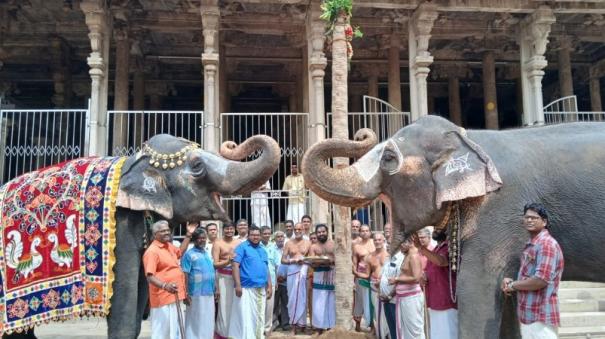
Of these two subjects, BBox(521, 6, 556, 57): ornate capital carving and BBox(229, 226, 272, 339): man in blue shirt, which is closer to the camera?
BBox(229, 226, 272, 339): man in blue shirt

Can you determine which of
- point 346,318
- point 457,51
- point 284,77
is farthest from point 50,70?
point 346,318

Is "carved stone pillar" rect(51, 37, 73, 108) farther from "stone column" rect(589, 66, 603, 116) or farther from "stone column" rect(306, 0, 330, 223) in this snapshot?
"stone column" rect(589, 66, 603, 116)

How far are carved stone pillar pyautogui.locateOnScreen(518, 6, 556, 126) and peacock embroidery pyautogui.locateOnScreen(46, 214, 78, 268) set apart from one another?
9308 mm

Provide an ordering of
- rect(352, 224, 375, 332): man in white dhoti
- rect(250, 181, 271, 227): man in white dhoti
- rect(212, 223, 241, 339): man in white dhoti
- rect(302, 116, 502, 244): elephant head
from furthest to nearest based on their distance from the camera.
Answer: rect(250, 181, 271, 227): man in white dhoti, rect(352, 224, 375, 332): man in white dhoti, rect(212, 223, 241, 339): man in white dhoti, rect(302, 116, 502, 244): elephant head

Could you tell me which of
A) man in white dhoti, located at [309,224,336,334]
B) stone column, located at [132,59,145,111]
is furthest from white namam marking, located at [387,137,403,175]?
stone column, located at [132,59,145,111]

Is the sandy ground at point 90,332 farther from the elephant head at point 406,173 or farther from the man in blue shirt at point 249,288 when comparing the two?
the elephant head at point 406,173

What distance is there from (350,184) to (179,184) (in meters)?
1.54

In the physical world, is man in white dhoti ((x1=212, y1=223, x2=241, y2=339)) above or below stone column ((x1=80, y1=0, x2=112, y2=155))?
below

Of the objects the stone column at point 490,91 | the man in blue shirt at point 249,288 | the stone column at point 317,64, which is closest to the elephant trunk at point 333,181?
the man in blue shirt at point 249,288

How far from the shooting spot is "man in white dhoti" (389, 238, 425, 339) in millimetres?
5773

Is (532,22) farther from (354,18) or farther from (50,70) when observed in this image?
(50,70)

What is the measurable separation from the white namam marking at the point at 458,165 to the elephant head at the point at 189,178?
135 cm

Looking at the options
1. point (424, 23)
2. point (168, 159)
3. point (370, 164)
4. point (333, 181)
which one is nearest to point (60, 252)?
point (168, 159)

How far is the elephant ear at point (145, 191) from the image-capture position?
166 inches
